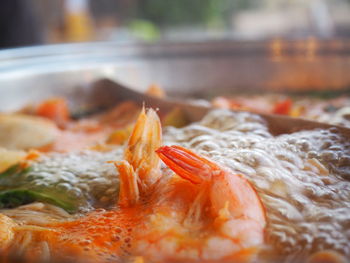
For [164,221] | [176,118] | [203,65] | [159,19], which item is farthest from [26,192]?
[159,19]

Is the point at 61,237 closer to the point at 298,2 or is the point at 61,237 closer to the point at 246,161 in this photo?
the point at 246,161

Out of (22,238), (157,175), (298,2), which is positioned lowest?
(22,238)

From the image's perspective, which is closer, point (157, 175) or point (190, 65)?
point (157, 175)

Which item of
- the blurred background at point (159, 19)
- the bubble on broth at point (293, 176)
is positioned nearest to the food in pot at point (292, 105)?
the bubble on broth at point (293, 176)

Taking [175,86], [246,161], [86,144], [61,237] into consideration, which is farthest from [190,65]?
[61,237]

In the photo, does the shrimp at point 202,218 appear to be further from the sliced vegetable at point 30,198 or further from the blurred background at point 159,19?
the blurred background at point 159,19

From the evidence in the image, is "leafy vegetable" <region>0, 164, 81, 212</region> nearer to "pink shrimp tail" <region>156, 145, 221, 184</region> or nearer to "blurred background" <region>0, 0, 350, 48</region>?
"pink shrimp tail" <region>156, 145, 221, 184</region>
